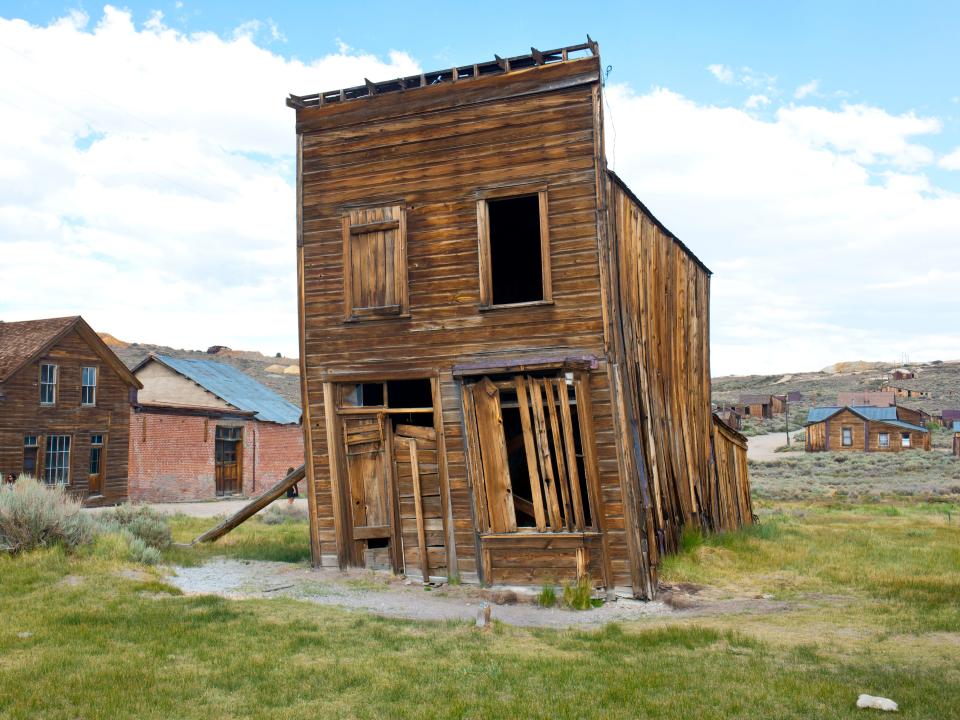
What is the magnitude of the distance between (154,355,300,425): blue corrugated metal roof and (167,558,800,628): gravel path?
2403 cm

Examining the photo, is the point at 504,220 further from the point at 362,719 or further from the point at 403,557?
the point at 362,719

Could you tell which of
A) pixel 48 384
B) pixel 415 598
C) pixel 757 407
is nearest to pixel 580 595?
pixel 415 598

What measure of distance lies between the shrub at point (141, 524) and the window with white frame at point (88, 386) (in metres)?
16.0

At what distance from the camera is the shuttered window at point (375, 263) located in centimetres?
1291

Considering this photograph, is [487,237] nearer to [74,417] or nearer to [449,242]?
[449,242]

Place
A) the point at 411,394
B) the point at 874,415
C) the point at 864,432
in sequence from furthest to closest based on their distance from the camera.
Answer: the point at 874,415 < the point at 864,432 < the point at 411,394

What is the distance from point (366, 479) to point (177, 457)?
75.8 feet

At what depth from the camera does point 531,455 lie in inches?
462

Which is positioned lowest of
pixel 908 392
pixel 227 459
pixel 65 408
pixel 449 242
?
pixel 227 459

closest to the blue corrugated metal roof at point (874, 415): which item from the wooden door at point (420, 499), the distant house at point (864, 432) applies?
the distant house at point (864, 432)

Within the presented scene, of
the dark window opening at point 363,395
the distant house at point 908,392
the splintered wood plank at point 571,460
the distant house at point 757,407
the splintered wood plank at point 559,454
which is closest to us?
the splintered wood plank at point 571,460

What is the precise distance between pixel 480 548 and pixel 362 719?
19.6 ft

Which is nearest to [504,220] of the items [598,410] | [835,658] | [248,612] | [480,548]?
[598,410]

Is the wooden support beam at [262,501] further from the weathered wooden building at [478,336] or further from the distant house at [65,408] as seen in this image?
the distant house at [65,408]
